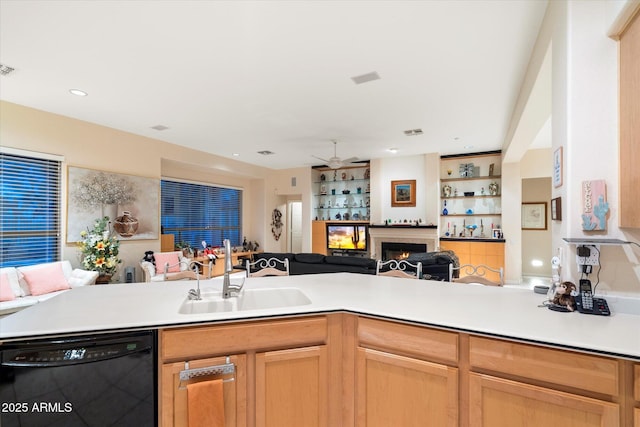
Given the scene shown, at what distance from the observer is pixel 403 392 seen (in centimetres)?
152

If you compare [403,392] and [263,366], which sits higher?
[263,366]

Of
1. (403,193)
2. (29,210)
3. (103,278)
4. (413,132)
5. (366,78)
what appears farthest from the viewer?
(403,193)

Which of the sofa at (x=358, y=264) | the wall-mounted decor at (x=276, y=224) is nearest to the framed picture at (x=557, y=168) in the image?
the sofa at (x=358, y=264)

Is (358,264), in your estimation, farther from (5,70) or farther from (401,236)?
(5,70)

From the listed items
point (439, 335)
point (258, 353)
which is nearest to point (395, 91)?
point (439, 335)

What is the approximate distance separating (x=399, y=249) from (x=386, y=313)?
6.16m

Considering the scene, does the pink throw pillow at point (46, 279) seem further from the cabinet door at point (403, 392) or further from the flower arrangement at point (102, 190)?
the cabinet door at point (403, 392)

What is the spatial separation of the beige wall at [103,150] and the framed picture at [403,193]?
3.99m

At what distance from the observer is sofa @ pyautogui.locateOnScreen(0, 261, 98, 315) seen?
3576 millimetres

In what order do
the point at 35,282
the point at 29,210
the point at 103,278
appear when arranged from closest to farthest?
the point at 35,282
the point at 29,210
the point at 103,278

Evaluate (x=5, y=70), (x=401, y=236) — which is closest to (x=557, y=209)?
(x=5, y=70)

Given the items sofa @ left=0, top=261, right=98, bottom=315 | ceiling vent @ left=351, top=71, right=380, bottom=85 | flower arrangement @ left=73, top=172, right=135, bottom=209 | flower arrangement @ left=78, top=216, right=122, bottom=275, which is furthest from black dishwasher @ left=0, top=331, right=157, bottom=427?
flower arrangement @ left=73, top=172, right=135, bottom=209

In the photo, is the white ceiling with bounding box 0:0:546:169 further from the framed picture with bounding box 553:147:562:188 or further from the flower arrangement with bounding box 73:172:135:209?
the framed picture with bounding box 553:147:562:188

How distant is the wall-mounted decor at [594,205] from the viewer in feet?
5.04
